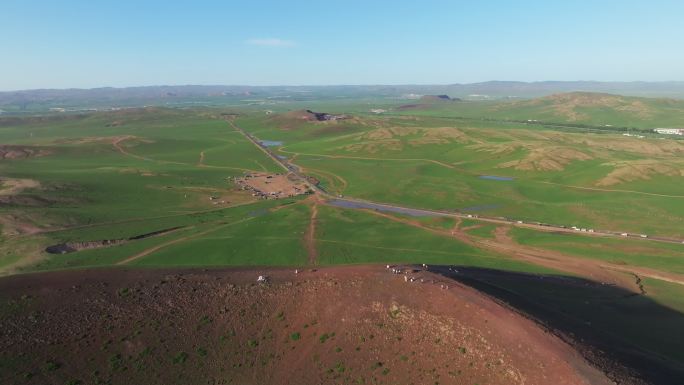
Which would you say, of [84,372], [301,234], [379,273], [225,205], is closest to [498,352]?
[379,273]

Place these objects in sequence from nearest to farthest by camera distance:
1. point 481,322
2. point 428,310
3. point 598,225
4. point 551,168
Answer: point 481,322 < point 428,310 < point 598,225 < point 551,168

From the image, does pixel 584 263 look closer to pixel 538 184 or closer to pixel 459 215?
pixel 459 215

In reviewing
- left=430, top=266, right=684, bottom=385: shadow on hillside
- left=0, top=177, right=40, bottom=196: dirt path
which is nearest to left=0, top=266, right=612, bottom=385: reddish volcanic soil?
left=430, top=266, right=684, bottom=385: shadow on hillside

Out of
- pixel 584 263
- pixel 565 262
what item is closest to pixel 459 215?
pixel 565 262

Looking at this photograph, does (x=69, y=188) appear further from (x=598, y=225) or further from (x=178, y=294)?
(x=598, y=225)

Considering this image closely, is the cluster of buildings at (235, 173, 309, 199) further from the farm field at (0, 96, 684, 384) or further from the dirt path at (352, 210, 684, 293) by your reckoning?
the dirt path at (352, 210, 684, 293)

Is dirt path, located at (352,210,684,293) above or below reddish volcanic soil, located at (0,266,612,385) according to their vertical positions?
below
